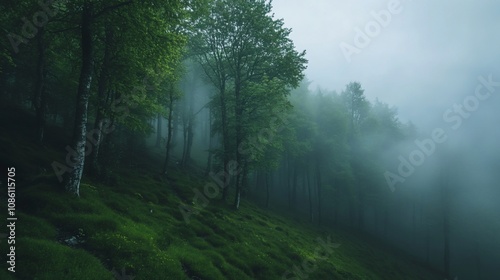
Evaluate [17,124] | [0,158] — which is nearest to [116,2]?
[0,158]

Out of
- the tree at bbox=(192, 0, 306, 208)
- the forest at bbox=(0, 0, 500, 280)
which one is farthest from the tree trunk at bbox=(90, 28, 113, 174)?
the tree at bbox=(192, 0, 306, 208)

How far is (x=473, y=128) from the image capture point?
3095 inches

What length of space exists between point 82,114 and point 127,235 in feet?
22.1

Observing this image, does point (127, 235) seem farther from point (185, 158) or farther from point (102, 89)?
point (185, 158)

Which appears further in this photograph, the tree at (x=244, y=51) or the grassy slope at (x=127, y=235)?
the tree at (x=244, y=51)

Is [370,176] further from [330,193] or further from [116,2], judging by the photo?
[116,2]

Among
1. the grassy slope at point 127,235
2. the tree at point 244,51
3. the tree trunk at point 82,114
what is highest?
the tree at point 244,51

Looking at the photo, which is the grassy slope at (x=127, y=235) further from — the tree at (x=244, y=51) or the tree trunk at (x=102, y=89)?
the tree at (x=244, y=51)

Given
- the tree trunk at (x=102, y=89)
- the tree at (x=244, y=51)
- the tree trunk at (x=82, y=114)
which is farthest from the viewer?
the tree at (x=244, y=51)

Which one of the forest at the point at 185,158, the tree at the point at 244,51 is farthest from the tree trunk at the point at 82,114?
the tree at the point at 244,51

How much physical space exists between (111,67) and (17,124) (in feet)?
65.7

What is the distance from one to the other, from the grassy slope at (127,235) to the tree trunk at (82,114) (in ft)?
2.38

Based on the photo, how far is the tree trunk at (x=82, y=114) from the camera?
1418cm

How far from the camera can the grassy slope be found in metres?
9.91
